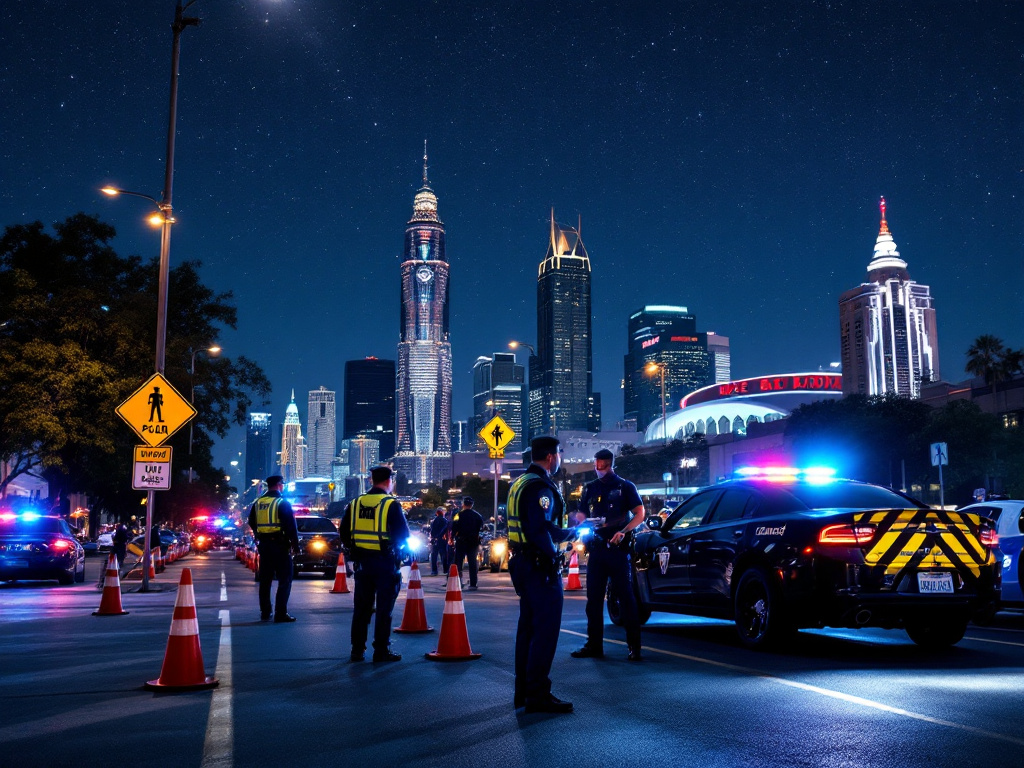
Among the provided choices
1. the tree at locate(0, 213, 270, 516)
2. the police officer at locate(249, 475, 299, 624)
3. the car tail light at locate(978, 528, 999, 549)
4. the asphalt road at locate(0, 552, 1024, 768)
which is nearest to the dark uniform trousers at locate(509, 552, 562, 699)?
the asphalt road at locate(0, 552, 1024, 768)

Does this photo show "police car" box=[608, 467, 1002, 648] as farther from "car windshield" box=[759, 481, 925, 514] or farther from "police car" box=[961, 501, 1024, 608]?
"police car" box=[961, 501, 1024, 608]

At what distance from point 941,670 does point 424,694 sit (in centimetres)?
415

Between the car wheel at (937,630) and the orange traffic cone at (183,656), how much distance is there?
240 inches

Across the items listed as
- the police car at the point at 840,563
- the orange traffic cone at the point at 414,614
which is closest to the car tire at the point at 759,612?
the police car at the point at 840,563

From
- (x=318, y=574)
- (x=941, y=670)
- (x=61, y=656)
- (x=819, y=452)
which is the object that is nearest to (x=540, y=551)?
(x=941, y=670)

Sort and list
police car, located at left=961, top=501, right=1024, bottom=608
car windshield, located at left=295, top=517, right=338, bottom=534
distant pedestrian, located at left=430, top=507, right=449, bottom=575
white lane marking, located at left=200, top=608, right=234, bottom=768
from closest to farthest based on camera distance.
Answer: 1. white lane marking, located at left=200, top=608, right=234, bottom=768
2. police car, located at left=961, top=501, right=1024, bottom=608
3. distant pedestrian, located at left=430, top=507, right=449, bottom=575
4. car windshield, located at left=295, top=517, right=338, bottom=534

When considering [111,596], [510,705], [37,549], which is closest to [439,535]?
[37,549]

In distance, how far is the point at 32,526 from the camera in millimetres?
23812

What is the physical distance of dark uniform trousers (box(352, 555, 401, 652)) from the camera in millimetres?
10078

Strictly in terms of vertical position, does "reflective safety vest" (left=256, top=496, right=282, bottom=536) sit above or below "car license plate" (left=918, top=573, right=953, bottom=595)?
above

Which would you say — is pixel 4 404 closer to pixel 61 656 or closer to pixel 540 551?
pixel 61 656

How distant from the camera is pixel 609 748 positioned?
585 cm

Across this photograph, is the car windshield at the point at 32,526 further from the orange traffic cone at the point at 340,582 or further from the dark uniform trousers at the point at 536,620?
the dark uniform trousers at the point at 536,620

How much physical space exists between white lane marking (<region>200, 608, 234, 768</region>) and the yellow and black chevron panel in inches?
213
